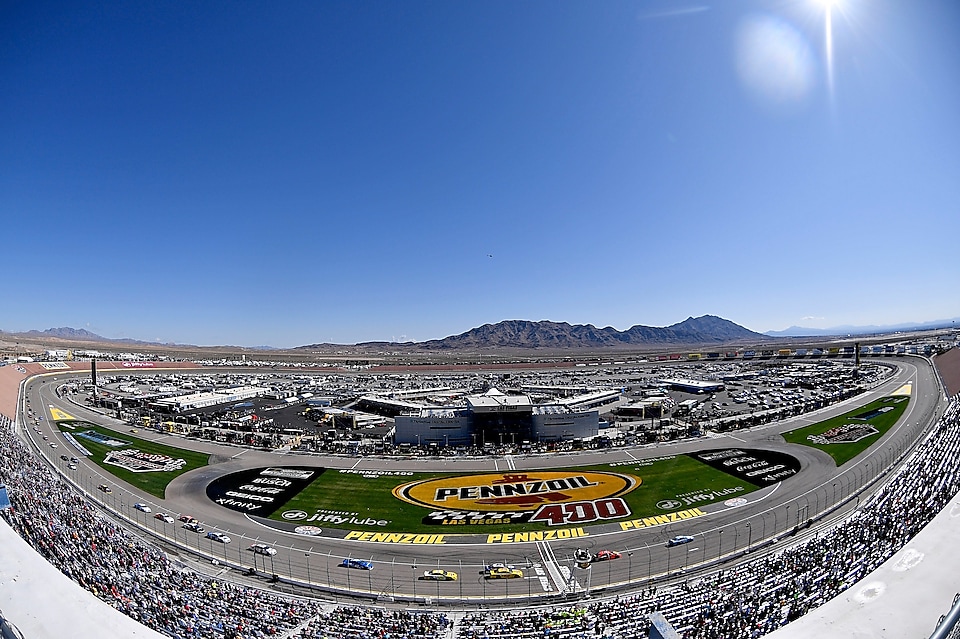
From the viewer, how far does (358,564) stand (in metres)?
21.6

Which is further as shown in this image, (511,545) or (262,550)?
(511,545)

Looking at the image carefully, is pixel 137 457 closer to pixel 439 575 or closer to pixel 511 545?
pixel 439 575

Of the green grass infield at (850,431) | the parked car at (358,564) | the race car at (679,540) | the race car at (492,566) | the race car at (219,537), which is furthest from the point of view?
the green grass infield at (850,431)

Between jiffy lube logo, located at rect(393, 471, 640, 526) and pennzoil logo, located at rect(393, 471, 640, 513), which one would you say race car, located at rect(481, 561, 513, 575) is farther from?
pennzoil logo, located at rect(393, 471, 640, 513)

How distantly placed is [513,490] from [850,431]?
34.7m

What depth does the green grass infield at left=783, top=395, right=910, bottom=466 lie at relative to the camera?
1475 inches

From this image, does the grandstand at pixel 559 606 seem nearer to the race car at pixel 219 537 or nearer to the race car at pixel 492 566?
the race car at pixel 219 537

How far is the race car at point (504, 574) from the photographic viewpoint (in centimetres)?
2039

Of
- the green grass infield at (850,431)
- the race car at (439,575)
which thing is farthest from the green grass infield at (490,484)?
the green grass infield at (850,431)

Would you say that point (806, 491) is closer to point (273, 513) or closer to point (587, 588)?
point (587, 588)

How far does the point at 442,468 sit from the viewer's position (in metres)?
36.8

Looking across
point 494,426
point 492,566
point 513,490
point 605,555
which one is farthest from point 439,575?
point 494,426

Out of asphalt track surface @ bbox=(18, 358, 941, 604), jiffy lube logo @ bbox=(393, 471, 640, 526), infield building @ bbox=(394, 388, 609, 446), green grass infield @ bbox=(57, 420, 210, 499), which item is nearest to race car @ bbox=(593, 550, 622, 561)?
asphalt track surface @ bbox=(18, 358, 941, 604)

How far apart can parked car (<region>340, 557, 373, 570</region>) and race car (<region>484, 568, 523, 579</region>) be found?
5.79m
